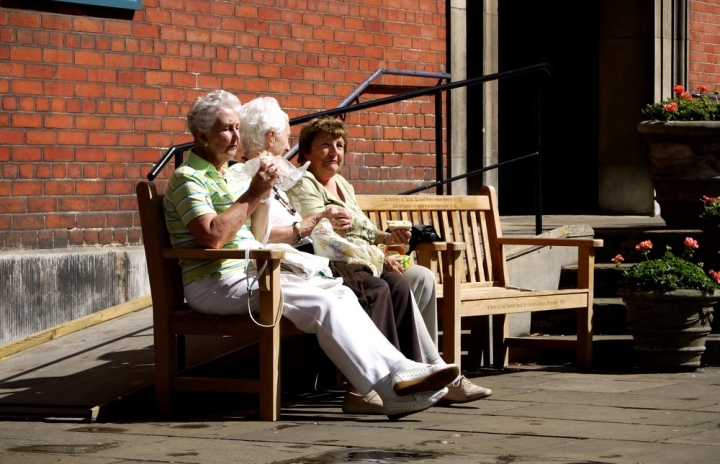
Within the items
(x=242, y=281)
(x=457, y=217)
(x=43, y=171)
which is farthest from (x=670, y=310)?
(x=43, y=171)

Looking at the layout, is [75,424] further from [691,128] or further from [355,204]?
[691,128]

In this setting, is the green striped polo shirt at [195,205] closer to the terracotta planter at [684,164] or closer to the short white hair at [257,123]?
the short white hair at [257,123]

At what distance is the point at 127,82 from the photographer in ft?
26.6

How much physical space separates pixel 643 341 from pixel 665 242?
61.1 inches

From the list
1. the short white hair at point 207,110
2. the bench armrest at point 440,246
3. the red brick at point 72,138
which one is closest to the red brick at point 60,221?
the red brick at point 72,138

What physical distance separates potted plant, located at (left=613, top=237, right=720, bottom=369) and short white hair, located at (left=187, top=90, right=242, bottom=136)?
268 centimetres

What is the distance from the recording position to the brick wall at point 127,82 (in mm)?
7586

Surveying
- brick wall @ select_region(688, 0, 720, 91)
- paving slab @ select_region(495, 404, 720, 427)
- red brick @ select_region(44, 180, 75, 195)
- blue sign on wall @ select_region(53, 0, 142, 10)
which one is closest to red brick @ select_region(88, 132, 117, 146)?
red brick @ select_region(44, 180, 75, 195)

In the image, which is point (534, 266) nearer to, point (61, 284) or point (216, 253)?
point (61, 284)

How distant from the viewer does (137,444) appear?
203 inches

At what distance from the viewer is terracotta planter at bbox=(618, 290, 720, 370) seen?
7496 mm

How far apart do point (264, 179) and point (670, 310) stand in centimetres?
276

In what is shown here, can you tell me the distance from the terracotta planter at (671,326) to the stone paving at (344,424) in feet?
0.78

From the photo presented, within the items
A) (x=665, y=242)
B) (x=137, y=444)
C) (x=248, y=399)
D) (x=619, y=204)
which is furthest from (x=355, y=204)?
(x=619, y=204)
